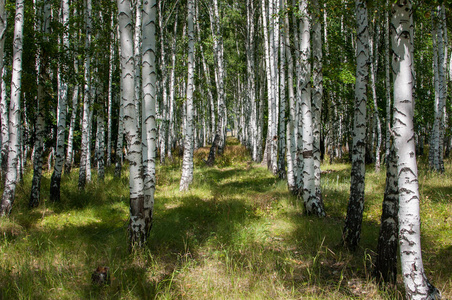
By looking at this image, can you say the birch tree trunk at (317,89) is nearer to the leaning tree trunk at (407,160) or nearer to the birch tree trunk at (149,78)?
the leaning tree trunk at (407,160)

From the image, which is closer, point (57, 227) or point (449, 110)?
point (57, 227)

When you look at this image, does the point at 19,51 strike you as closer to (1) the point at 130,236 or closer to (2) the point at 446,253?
(1) the point at 130,236

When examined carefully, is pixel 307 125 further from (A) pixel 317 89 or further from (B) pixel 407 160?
(B) pixel 407 160

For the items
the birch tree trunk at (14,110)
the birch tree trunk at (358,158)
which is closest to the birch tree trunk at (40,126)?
the birch tree trunk at (14,110)

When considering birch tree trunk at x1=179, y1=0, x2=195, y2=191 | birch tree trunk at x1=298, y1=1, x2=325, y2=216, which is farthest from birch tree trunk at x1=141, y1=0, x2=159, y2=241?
birch tree trunk at x1=179, y1=0, x2=195, y2=191

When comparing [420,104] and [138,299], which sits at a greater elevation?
[420,104]

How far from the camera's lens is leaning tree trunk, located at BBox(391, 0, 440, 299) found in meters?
2.97

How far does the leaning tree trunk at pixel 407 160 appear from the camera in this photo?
2.97m

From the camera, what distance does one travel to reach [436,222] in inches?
231

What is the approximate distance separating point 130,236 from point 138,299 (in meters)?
1.48

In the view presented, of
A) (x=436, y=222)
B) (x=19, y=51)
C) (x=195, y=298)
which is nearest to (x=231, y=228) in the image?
(x=195, y=298)

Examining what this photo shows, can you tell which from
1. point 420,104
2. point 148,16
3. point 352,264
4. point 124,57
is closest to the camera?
point 352,264

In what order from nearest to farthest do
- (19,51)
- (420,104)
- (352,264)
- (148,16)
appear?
(352,264)
(148,16)
(19,51)
(420,104)

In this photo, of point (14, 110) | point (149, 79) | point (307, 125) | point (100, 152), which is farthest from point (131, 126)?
point (100, 152)
